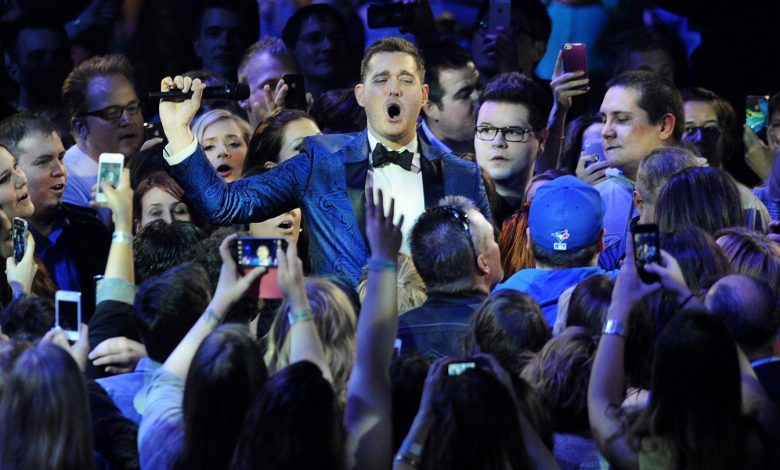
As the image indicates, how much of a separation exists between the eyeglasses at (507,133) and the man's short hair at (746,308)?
2.69m

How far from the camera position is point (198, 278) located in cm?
424

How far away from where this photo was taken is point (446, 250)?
15.1 feet

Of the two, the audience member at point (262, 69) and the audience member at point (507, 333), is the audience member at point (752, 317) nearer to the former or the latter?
the audience member at point (507, 333)

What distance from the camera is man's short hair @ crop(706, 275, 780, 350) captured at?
3951 mm

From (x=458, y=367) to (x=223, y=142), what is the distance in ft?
12.2

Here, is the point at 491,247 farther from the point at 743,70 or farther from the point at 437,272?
the point at 743,70

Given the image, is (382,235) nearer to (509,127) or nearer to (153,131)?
(509,127)

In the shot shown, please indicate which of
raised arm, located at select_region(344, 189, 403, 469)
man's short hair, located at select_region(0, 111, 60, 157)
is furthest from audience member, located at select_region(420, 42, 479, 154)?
raised arm, located at select_region(344, 189, 403, 469)

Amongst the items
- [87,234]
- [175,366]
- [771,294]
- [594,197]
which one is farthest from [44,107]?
[771,294]

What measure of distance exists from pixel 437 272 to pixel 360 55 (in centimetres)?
429

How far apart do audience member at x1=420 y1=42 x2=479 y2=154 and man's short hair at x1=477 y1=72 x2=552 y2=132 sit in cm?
66

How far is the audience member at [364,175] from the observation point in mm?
5504

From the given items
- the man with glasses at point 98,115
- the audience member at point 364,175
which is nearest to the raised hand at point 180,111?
the audience member at point 364,175

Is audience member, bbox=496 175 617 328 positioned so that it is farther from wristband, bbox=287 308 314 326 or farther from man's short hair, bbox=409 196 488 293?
wristband, bbox=287 308 314 326
